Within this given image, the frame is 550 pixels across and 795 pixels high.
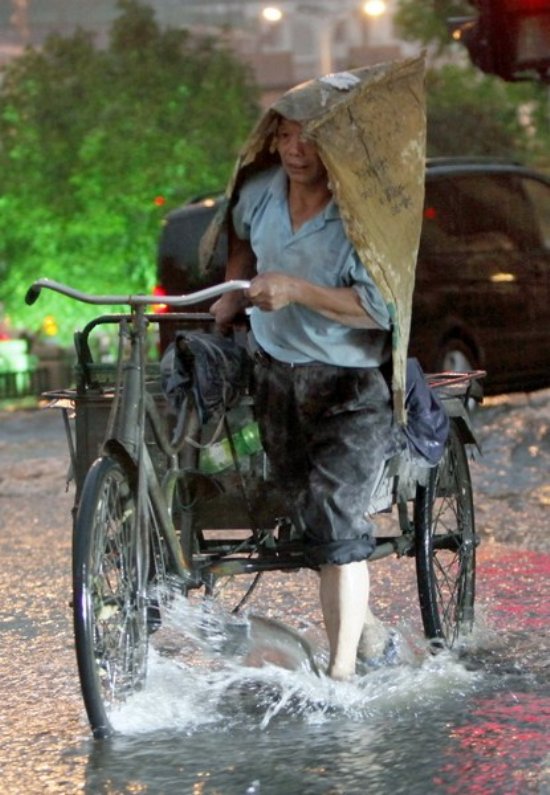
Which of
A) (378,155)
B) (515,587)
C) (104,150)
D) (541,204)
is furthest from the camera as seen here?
(104,150)

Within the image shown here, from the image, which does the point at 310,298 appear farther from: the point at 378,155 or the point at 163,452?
the point at 163,452

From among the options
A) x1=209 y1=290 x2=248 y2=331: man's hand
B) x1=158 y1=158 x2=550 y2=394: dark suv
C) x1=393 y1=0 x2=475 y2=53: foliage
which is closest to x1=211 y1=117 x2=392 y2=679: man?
x1=209 y1=290 x2=248 y2=331: man's hand

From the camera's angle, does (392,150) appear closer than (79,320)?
Yes

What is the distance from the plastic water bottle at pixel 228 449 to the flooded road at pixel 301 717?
56cm

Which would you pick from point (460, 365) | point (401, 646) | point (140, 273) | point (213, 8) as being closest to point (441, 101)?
point (140, 273)

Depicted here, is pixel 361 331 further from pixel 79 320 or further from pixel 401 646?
pixel 79 320

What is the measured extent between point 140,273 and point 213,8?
393ft

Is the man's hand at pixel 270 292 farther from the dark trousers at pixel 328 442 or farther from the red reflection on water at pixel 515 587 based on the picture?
the red reflection on water at pixel 515 587

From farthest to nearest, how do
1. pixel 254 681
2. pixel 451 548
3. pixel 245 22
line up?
pixel 245 22
pixel 451 548
pixel 254 681

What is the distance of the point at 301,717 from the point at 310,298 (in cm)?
112

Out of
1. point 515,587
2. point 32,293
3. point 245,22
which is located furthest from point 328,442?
point 245,22

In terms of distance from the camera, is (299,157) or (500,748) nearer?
(500,748)

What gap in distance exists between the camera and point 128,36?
5169 cm

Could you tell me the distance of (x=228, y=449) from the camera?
6.11 m
